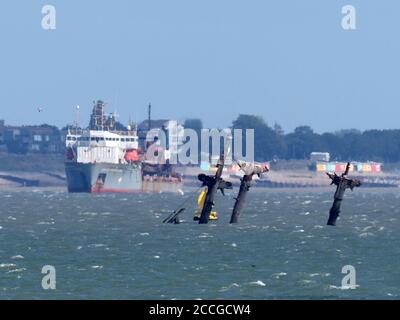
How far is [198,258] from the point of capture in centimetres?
7381

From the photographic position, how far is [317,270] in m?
67.9

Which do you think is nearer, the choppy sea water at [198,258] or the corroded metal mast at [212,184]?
the choppy sea water at [198,258]

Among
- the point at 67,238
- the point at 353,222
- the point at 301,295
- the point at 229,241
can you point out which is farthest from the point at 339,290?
the point at 353,222

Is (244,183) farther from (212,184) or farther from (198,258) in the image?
(198,258)

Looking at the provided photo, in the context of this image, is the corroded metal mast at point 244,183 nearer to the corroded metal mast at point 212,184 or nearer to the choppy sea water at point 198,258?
the corroded metal mast at point 212,184

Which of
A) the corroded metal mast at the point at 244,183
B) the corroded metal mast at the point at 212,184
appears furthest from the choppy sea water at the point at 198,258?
the corroded metal mast at the point at 244,183

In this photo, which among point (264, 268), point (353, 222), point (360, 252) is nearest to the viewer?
point (264, 268)

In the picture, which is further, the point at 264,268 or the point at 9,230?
the point at 9,230

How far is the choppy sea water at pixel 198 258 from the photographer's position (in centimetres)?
5906

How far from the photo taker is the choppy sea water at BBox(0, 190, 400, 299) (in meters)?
59.1

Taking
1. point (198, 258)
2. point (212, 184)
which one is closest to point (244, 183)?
point (212, 184)

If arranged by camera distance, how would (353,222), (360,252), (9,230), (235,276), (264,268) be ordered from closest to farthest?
(235,276), (264,268), (360,252), (9,230), (353,222)
